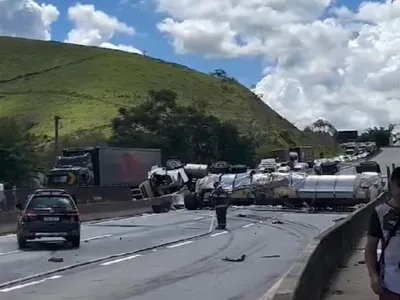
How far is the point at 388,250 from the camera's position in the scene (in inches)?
264

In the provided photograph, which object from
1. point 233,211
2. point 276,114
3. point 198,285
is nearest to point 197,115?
point 233,211

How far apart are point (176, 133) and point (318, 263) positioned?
292 feet

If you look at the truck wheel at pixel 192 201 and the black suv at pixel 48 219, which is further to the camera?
the truck wheel at pixel 192 201

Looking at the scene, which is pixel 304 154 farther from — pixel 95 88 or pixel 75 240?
pixel 75 240

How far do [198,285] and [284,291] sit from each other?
7302 mm

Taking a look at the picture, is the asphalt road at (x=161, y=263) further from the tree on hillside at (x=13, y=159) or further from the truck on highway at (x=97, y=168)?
the tree on hillside at (x=13, y=159)

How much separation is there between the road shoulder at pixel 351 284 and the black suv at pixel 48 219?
366 inches

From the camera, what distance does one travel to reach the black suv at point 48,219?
1009 inches

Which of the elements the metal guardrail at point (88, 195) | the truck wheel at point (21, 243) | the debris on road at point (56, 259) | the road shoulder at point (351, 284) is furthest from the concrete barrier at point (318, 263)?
the metal guardrail at point (88, 195)

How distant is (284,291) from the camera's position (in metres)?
9.02

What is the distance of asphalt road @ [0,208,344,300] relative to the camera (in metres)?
15.3

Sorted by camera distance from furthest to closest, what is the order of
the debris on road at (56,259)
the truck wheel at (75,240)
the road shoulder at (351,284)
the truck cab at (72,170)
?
the truck cab at (72,170) → the truck wheel at (75,240) → the debris on road at (56,259) → the road shoulder at (351,284)

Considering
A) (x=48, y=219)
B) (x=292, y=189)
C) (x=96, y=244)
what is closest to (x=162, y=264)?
(x=48, y=219)

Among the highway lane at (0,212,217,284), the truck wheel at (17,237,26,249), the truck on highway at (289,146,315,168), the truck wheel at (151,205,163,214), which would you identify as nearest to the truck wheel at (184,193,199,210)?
the truck wheel at (151,205,163,214)
